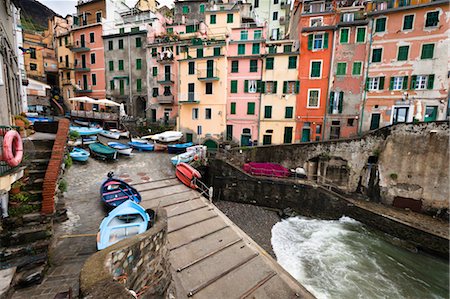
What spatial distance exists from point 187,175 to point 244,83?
45.0ft

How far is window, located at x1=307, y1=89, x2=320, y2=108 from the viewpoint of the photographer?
67.2ft

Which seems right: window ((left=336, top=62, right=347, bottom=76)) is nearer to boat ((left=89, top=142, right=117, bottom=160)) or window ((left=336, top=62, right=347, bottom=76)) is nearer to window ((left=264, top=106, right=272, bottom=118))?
window ((left=264, top=106, right=272, bottom=118))

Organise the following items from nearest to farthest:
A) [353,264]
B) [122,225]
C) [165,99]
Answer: [122,225] < [353,264] < [165,99]

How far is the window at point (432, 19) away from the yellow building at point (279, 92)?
10.5m

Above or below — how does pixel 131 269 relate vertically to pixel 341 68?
below

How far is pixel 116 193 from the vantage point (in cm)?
932

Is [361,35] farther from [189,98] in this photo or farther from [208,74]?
[189,98]

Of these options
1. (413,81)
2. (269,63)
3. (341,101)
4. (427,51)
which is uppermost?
(427,51)

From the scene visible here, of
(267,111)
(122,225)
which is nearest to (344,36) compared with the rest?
(267,111)

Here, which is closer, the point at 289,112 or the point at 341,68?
the point at 341,68

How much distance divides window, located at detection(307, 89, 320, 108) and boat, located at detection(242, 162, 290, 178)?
7.92 m

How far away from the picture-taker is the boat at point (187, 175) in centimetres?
1267

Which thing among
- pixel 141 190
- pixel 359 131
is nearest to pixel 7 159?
pixel 141 190

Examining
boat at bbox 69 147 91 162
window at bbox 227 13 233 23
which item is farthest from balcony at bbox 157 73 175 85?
boat at bbox 69 147 91 162
